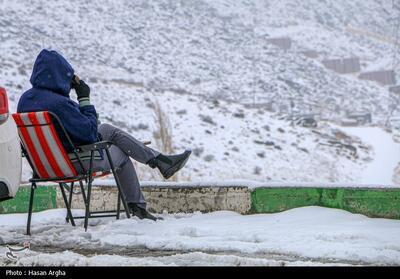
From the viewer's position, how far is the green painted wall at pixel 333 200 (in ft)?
14.5

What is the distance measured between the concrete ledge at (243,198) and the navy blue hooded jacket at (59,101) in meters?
1.15

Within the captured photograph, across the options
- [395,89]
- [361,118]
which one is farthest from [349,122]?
[395,89]

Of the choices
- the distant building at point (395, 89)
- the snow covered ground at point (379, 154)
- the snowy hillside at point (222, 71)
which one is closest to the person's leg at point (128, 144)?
the snowy hillside at point (222, 71)

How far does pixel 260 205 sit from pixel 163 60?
41.9 metres

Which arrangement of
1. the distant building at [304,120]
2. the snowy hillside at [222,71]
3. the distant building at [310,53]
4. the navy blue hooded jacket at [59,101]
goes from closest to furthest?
the navy blue hooded jacket at [59,101], the snowy hillside at [222,71], the distant building at [304,120], the distant building at [310,53]

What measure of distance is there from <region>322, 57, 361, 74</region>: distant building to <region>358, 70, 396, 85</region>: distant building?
112 centimetres

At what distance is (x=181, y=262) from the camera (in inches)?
112

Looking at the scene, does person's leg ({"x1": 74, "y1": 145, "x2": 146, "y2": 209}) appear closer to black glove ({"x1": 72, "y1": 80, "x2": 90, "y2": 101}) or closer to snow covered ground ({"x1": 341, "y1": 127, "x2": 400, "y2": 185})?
black glove ({"x1": 72, "y1": 80, "x2": 90, "y2": 101})

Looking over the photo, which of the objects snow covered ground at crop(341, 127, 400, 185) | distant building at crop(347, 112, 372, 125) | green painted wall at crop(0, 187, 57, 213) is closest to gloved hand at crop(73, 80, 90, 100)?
green painted wall at crop(0, 187, 57, 213)

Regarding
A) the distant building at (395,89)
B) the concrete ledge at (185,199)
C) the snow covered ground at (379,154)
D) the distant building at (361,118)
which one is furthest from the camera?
the distant building at (395,89)

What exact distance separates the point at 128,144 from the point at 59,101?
623 mm

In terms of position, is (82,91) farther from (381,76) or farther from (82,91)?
(381,76)

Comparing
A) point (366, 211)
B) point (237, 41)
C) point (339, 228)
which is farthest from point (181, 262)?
point (237, 41)

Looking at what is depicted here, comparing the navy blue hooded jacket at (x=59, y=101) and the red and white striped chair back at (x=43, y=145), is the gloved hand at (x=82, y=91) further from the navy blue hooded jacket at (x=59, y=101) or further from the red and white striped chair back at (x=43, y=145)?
the red and white striped chair back at (x=43, y=145)
